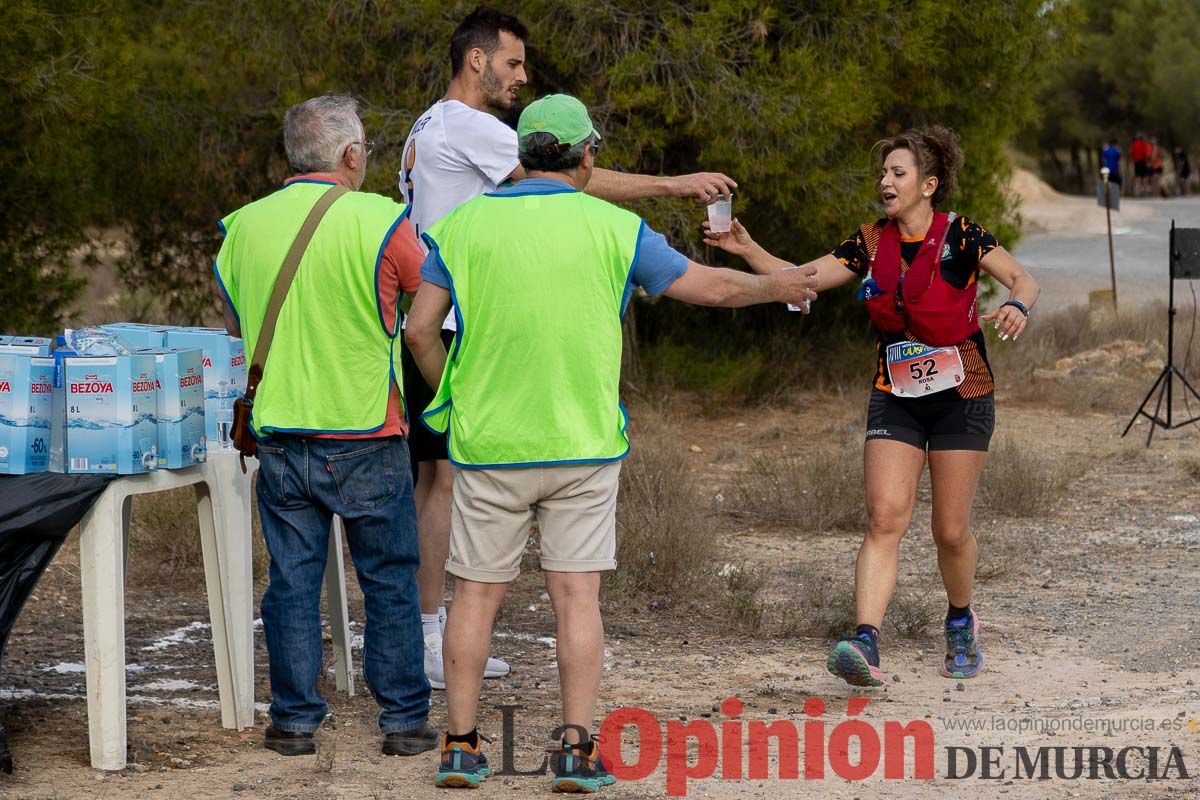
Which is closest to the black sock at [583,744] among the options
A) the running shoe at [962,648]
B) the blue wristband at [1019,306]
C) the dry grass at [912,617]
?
the running shoe at [962,648]

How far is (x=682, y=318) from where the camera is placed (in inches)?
549

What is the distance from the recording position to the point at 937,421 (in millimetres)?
→ 5582

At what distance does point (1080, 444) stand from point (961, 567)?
609 centimetres

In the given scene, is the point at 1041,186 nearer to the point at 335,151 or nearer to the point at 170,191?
the point at 170,191

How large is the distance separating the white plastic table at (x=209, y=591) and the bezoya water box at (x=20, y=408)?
9.6 inches

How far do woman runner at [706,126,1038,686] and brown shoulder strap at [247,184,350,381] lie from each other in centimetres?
145

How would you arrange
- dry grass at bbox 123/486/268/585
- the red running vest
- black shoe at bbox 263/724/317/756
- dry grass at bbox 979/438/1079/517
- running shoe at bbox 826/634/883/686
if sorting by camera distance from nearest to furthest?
black shoe at bbox 263/724/317/756, running shoe at bbox 826/634/883/686, the red running vest, dry grass at bbox 123/486/268/585, dry grass at bbox 979/438/1079/517

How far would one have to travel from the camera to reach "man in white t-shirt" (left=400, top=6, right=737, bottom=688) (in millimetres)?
5227

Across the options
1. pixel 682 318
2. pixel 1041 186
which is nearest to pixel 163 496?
pixel 682 318

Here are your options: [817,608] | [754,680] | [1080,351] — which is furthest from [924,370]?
[1080,351]

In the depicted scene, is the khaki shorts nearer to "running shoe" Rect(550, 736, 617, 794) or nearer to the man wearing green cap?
the man wearing green cap

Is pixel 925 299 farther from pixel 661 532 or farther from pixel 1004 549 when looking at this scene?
pixel 1004 549

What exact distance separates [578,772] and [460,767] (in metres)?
0.33

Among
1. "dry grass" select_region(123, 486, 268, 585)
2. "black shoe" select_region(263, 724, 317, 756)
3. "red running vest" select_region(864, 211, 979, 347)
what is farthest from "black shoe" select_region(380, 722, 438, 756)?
"dry grass" select_region(123, 486, 268, 585)
